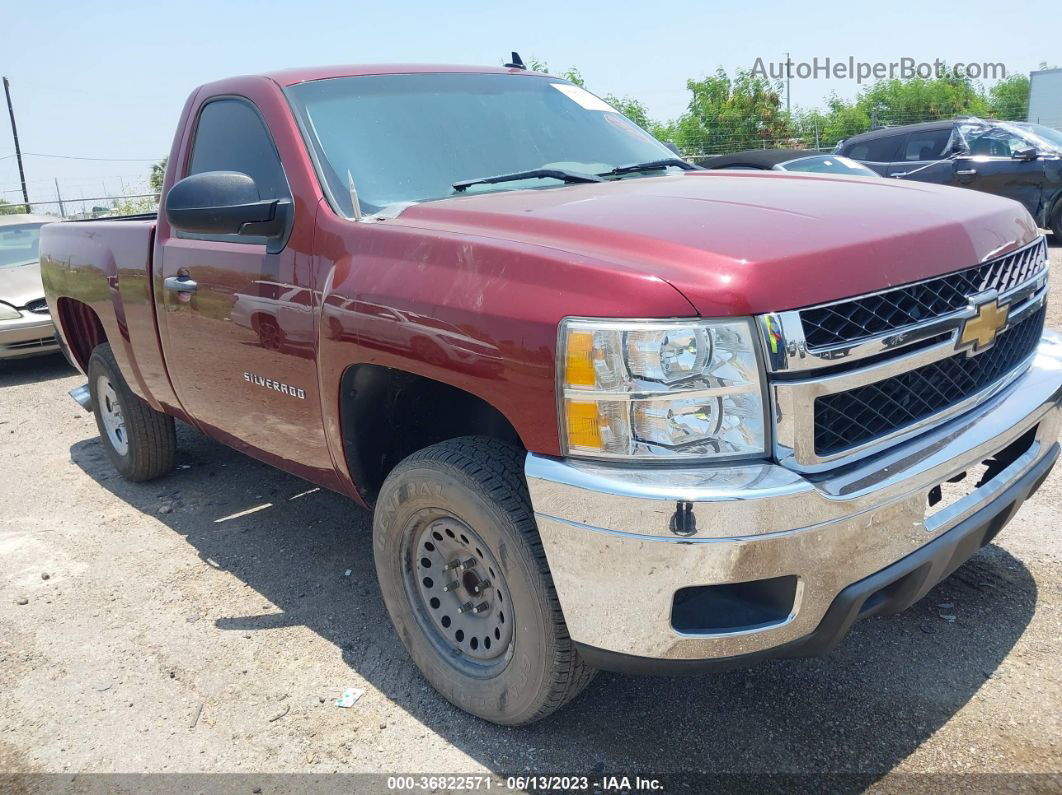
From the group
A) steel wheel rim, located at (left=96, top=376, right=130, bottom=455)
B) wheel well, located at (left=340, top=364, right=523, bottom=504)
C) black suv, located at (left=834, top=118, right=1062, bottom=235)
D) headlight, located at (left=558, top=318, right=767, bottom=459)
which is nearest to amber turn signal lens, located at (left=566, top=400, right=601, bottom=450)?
headlight, located at (left=558, top=318, right=767, bottom=459)

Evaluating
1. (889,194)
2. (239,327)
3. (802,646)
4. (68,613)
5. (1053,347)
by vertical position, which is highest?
(889,194)

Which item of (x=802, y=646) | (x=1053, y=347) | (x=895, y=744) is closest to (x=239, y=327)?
(x=802, y=646)

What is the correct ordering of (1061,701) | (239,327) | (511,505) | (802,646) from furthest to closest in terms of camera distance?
(239,327), (1061,701), (511,505), (802,646)

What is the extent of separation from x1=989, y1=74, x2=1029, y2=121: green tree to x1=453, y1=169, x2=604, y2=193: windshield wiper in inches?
1782

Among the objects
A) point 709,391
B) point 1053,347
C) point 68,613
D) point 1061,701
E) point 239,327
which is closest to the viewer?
point 709,391

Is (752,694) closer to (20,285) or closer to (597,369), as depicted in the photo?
(597,369)

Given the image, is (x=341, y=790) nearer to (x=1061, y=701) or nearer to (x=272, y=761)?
(x=272, y=761)

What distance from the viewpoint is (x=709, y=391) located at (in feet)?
6.57

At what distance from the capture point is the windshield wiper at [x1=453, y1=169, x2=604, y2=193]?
3102 mm

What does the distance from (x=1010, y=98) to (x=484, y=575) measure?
189 ft

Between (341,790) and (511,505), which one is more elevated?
(511,505)

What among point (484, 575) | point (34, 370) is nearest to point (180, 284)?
point (484, 575)

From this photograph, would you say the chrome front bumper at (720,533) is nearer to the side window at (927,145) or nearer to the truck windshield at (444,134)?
the truck windshield at (444,134)

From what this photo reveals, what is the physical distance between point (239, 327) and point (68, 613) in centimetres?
142
